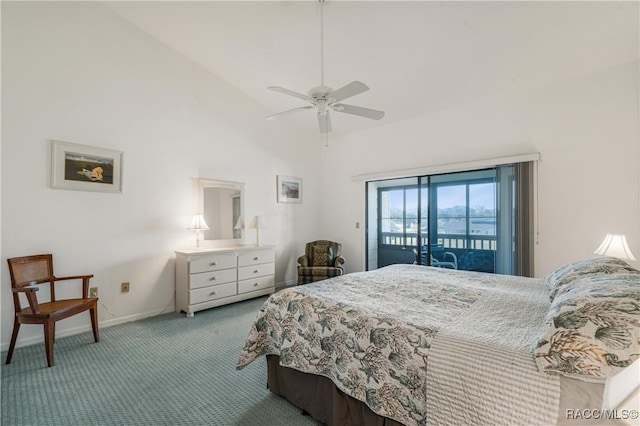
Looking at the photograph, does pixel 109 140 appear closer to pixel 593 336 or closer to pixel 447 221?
pixel 593 336

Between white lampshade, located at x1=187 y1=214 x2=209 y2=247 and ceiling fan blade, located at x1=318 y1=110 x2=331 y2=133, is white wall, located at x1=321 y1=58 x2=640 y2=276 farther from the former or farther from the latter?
white lampshade, located at x1=187 y1=214 x2=209 y2=247

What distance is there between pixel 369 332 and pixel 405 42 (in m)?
2.94

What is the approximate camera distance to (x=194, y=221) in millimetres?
3789

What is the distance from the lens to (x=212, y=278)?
12.1 feet

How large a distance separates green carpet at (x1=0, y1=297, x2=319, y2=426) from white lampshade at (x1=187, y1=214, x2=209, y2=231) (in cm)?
131

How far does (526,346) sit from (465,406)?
35cm

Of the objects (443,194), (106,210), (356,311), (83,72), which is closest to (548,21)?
(443,194)

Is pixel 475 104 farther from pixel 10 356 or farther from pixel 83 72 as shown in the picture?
pixel 10 356

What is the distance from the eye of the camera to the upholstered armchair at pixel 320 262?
4.48 meters

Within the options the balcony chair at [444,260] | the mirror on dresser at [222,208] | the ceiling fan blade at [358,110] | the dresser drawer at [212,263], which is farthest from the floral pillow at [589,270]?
the mirror on dresser at [222,208]

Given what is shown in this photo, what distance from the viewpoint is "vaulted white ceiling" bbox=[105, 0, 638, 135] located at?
101 inches

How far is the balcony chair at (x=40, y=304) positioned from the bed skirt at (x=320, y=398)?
191cm

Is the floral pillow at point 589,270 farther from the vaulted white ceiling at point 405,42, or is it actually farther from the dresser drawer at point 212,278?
the dresser drawer at point 212,278

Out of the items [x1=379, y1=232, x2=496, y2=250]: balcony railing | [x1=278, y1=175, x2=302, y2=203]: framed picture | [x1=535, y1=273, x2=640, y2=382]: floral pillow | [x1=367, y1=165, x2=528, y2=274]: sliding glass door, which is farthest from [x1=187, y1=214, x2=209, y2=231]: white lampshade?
[x1=535, y1=273, x2=640, y2=382]: floral pillow
